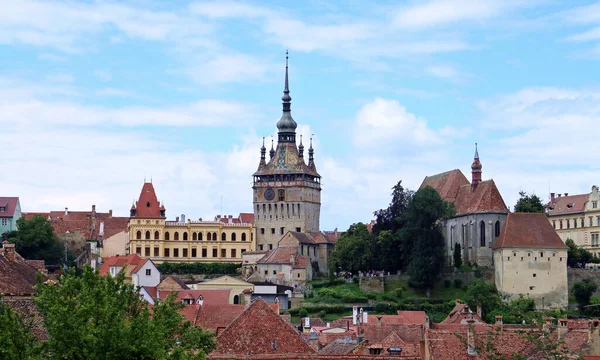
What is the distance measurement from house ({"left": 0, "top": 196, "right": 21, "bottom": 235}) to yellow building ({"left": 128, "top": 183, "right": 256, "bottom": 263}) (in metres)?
13.1

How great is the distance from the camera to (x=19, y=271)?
61.5m

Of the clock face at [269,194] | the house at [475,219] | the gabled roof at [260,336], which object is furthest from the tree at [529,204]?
the gabled roof at [260,336]

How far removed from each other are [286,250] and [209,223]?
16597mm

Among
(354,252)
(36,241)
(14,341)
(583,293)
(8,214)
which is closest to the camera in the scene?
(14,341)

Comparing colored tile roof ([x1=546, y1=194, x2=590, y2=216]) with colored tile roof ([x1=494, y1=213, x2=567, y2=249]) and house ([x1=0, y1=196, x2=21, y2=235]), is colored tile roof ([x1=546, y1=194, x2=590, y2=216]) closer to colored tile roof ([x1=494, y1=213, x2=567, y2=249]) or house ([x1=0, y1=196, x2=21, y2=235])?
colored tile roof ([x1=494, y1=213, x2=567, y2=249])

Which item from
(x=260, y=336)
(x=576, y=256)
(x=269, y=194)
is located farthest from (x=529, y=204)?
(x=260, y=336)

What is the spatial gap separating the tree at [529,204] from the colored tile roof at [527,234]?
7.52 meters

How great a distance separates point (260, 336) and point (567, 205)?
98340 mm

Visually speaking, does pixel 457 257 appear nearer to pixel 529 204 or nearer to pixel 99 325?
pixel 529 204

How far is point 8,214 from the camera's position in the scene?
471 feet

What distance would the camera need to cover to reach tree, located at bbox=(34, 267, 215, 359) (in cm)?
3647

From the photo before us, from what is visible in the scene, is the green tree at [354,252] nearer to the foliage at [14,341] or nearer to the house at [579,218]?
the house at [579,218]

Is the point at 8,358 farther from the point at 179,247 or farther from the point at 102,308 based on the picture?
the point at 179,247

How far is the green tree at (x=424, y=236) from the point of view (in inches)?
4599
